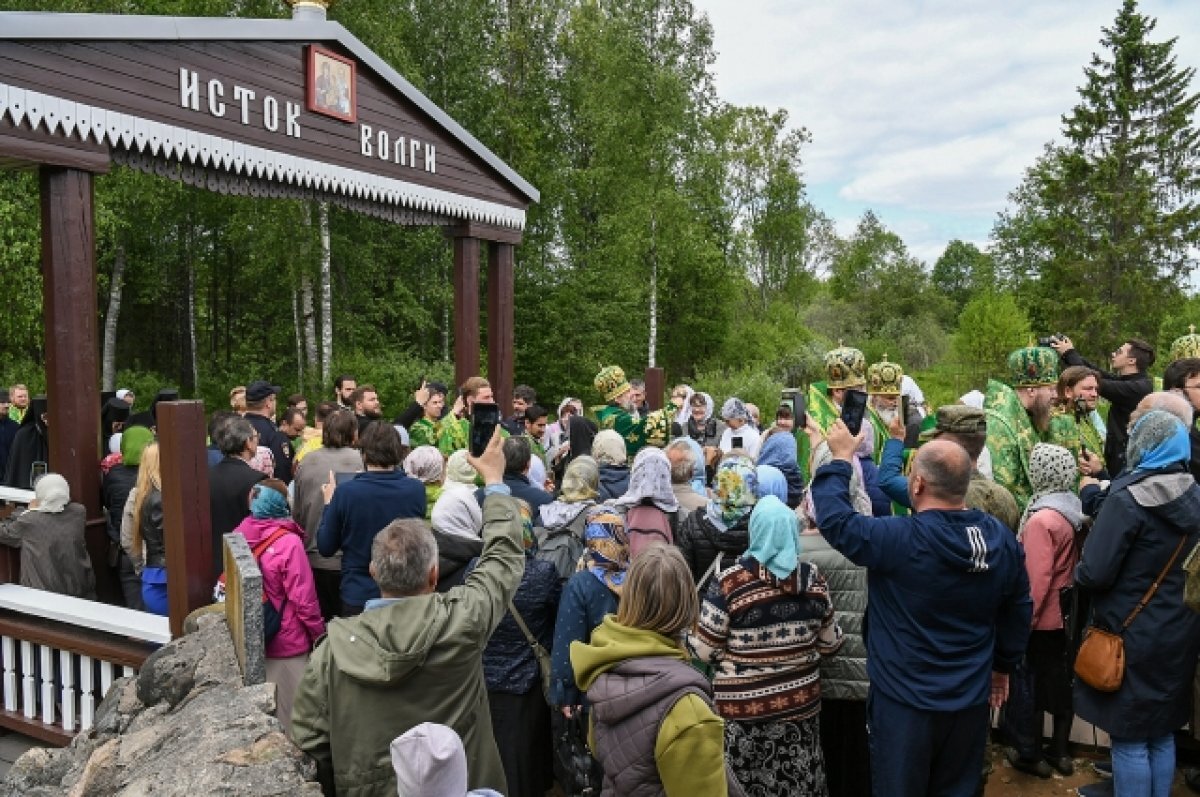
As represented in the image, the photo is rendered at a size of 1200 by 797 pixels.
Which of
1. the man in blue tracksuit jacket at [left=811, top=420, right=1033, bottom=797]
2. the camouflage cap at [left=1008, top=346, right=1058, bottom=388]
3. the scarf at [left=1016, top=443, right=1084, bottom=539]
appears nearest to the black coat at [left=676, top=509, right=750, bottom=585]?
the man in blue tracksuit jacket at [left=811, top=420, right=1033, bottom=797]

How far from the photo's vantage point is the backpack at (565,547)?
4.09m

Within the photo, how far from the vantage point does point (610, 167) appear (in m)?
24.2

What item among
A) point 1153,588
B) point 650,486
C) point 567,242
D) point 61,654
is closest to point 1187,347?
point 1153,588

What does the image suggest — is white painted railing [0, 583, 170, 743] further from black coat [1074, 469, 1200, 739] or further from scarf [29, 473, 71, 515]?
black coat [1074, 469, 1200, 739]

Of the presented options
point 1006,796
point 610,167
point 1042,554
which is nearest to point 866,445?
point 1042,554

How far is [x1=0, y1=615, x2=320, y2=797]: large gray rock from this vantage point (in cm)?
274

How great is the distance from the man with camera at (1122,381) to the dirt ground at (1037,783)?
7.50 feet

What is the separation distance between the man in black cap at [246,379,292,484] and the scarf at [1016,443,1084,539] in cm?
542

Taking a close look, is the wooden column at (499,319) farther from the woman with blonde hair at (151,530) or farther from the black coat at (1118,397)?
the black coat at (1118,397)

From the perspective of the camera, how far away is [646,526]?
4039mm

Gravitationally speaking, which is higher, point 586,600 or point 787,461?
point 787,461

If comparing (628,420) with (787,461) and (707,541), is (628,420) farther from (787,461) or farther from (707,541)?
(707,541)

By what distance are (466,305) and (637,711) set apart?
9.47 metres

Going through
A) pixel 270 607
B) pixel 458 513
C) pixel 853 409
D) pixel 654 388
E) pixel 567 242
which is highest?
pixel 567 242
